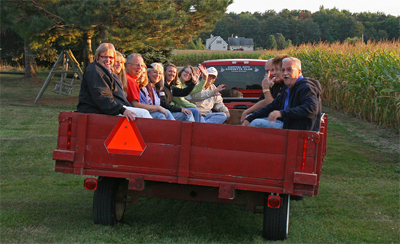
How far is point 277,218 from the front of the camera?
14.3ft

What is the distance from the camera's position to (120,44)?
1936 centimetres

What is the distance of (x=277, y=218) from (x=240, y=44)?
116569 mm

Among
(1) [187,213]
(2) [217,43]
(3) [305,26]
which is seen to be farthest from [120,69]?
(2) [217,43]

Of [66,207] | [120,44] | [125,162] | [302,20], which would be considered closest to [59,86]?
[120,44]

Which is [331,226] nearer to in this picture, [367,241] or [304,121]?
[367,241]

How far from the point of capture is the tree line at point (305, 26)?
41619 mm

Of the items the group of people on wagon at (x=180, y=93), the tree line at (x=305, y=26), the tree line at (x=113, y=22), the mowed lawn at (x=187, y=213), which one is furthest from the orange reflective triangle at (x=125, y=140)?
the tree line at (x=305, y=26)

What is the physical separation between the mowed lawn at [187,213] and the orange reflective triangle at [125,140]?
90 cm

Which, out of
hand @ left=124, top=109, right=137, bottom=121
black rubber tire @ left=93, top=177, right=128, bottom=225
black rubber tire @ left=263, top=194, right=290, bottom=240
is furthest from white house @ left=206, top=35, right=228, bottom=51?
hand @ left=124, top=109, right=137, bottom=121

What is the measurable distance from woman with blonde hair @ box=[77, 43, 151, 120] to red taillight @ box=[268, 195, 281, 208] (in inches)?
58.4

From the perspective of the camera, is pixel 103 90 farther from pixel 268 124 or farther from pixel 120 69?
pixel 268 124

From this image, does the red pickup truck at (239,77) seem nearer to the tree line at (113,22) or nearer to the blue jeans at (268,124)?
the blue jeans at (268,124)

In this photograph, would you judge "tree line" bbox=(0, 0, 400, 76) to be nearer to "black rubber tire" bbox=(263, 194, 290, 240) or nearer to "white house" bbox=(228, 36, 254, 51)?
"black rubber tire" bbox=(263, 194, 290, 240)

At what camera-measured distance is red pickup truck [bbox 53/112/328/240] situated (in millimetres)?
3900
